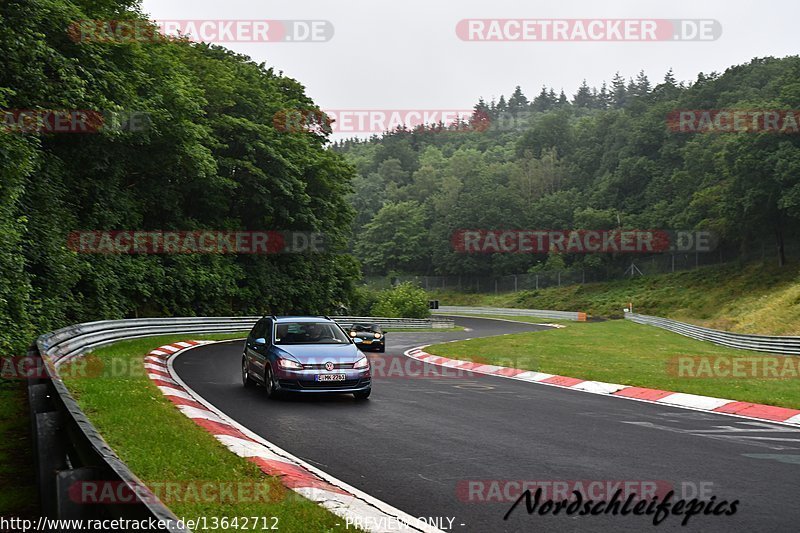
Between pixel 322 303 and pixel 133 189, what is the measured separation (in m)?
19.7

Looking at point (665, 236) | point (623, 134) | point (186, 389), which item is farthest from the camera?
point (623, 134)

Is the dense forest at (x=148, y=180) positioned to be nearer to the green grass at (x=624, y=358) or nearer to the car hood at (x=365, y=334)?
the car hood at (x=365, y=334)

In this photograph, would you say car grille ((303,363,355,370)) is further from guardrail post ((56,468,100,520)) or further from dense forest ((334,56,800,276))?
dense forest ((334,56,800,276))

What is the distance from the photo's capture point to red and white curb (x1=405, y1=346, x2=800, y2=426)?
11641 millimetres

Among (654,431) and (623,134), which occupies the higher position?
(623,134)

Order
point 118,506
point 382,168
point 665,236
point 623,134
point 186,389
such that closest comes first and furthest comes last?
point 118,506 < point 186,389 < point 665,236 < point 623,134 < point 382,168

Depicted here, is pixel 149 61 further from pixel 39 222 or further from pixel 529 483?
pixel 529 483

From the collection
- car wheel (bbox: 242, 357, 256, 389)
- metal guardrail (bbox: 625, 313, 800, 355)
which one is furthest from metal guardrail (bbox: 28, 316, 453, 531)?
metal guardrail (bbox: 625, 313, 800, 355)

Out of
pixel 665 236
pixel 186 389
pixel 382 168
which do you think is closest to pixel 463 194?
pixel 665 236

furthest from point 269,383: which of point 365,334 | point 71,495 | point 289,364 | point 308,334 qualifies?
point 365,334

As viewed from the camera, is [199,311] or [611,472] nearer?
[611,472]

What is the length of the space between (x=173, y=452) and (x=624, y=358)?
20.1 metres

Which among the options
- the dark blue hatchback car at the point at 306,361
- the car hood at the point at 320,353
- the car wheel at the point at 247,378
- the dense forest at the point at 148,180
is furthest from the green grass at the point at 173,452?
the dense forest at the point at 148,180

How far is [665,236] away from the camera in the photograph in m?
84.6
